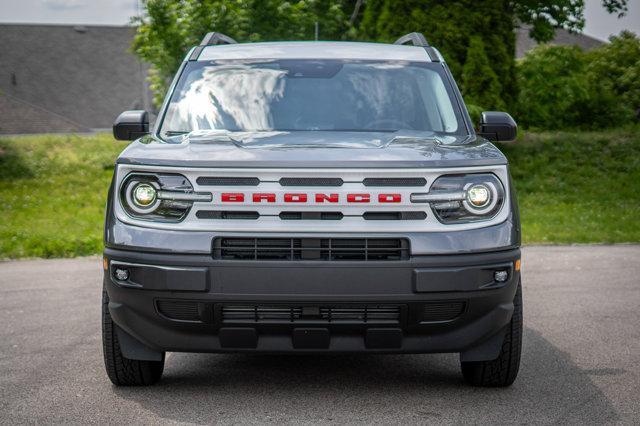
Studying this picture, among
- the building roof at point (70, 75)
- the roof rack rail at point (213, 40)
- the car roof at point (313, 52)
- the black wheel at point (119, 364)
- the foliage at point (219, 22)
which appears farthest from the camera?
the building roof at point (70, 75)

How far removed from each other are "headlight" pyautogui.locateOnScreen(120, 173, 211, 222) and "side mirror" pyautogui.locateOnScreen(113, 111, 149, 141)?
130 cm

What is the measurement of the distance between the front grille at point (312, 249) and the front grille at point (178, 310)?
0.31 m

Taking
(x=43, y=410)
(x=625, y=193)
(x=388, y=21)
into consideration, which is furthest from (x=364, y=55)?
(x=388, y=21)

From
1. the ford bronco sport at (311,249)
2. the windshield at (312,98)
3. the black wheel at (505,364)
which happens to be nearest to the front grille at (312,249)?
the ford bronco sport at (311,249)

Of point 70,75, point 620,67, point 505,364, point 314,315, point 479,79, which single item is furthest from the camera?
point 70,75

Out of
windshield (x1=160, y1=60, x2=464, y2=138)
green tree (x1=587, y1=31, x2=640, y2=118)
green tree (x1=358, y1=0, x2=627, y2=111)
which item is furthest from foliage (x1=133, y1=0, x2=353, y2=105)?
green tree (x1=587, y1=31, x2=640, y2=118)

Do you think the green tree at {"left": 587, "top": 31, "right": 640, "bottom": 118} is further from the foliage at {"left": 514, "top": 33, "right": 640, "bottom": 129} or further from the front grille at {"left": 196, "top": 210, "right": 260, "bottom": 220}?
the front grille at {"left": 196, "top": 210, "right": 260, "bottom": 220}

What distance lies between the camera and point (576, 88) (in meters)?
37.8

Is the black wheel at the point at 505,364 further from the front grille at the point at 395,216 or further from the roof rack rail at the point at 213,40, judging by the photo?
the roof rack rail at the point at 213,40

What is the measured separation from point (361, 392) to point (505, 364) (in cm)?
79

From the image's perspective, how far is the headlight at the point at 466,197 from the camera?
5352 mm

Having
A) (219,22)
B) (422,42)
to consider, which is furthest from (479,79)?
(422,42)

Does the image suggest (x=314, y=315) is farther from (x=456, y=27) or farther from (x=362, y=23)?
(x=362, y=23)

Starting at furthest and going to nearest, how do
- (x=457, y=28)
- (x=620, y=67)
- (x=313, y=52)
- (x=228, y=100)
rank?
(x=620, y=67) → (x=457, y=28) → (x=313, y=52) → (x=228, y=100)
